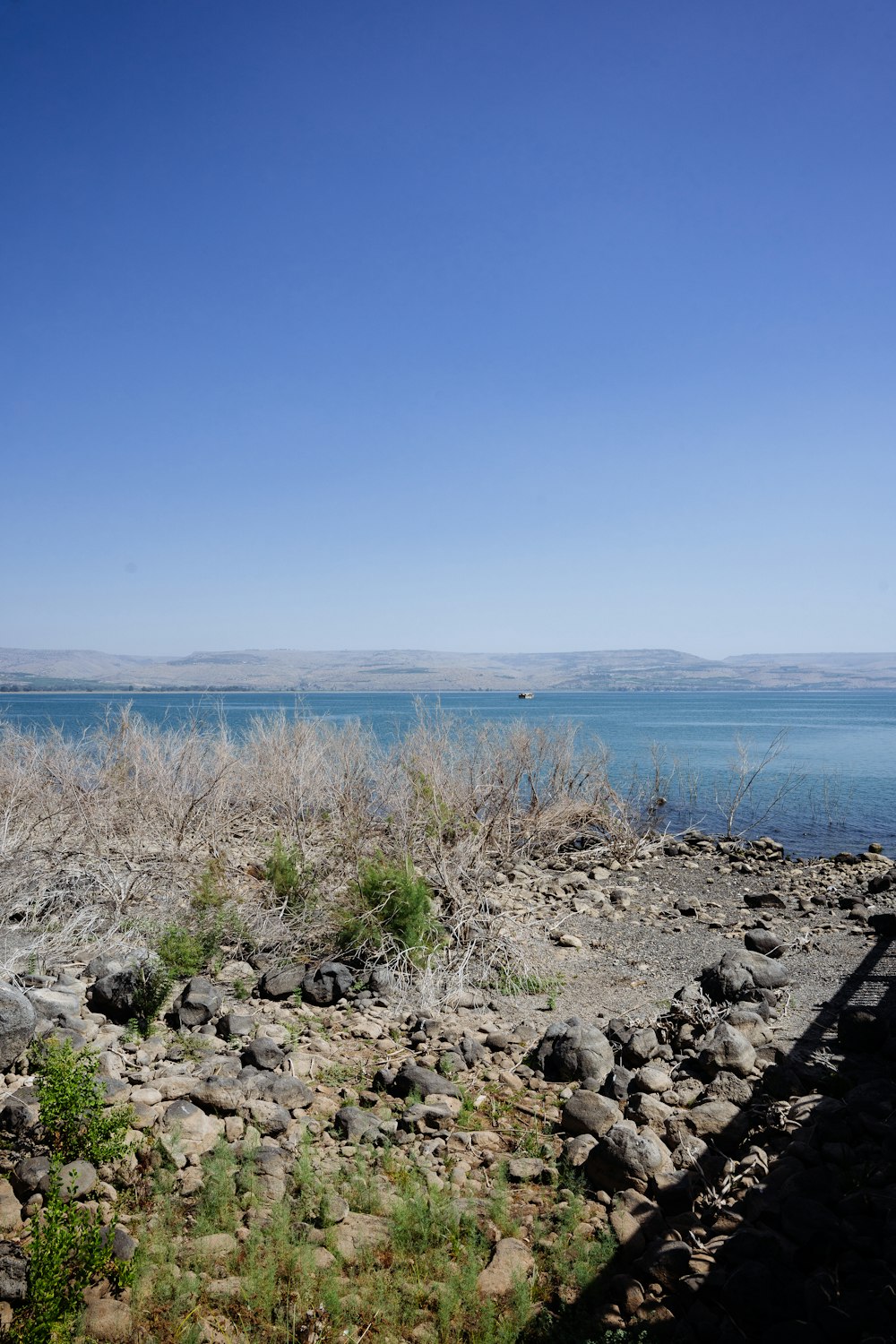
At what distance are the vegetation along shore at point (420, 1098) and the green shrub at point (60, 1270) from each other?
0.8 inches

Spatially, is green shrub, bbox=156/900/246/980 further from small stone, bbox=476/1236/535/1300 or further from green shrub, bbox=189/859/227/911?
small stone, bbox=476/1236/535/1300

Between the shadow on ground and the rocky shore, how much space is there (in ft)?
0.04

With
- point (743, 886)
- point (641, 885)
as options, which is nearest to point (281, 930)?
point (641, 885)

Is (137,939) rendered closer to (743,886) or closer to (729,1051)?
(729,1051)

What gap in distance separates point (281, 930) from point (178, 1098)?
3.57 meters

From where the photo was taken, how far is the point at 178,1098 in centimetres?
541

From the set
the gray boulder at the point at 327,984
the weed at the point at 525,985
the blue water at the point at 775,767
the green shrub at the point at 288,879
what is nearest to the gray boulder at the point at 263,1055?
the gray boulder at the point at 327,984

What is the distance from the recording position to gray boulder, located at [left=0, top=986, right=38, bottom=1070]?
5.51 m

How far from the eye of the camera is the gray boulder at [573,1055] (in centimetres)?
631

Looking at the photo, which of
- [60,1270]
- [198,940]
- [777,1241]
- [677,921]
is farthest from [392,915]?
[60,1270]

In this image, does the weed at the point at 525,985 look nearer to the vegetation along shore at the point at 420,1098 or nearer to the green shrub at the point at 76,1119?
the vegetation along shore at the point at 420,1098

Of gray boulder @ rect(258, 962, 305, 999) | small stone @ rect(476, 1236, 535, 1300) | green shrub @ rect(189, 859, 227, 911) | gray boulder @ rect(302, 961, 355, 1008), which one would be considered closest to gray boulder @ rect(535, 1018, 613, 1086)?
small stone @ rect(476, 1236, 535, 1300)

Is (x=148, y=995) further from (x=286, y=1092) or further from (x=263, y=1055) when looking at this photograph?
(x=286, y=1092)

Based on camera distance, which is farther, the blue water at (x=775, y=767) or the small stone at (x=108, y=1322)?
the blue water at (x=775, y=767)
